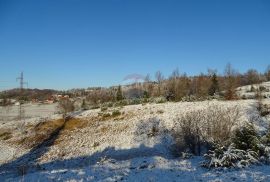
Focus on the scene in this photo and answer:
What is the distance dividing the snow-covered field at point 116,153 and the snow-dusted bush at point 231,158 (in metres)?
0.41

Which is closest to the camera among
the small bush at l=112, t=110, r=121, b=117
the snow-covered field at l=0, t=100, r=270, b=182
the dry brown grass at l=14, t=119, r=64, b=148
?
the snow-covered field at l=0, t=100, r=270, b=182

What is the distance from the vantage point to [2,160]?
24203 mm

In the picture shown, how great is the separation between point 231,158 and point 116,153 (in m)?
10.3

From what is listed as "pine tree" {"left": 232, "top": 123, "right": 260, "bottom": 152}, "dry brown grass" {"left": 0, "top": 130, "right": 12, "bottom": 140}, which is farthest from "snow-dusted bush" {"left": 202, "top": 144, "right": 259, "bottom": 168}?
"dry brown grass" {"left": 0, "top": 130, "right": 12, "bottom": 140}

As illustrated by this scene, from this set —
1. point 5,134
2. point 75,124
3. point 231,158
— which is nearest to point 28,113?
point 5,134

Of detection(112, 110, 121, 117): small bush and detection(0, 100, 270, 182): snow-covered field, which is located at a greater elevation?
detection(112, 110, 121, 117): small bush

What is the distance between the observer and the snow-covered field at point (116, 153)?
1137 cm

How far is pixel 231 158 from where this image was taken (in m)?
11.9

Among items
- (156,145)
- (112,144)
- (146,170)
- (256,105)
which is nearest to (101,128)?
(112,144)

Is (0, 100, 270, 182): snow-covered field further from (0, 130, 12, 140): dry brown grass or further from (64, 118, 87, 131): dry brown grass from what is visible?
(0, 130, 12, 140): dry brown grass

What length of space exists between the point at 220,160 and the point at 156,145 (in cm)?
921

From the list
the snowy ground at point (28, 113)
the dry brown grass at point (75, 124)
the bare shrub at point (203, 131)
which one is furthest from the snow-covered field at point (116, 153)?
the snowy ground at point (28, 113)

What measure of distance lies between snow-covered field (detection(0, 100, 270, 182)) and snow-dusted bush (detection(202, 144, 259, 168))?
0.41m

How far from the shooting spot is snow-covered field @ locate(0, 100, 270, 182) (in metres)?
11.4
